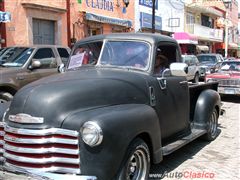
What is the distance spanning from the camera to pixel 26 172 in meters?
3.63

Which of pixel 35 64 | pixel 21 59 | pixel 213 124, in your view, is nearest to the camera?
pixel 213 124

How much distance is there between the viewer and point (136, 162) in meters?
4.43

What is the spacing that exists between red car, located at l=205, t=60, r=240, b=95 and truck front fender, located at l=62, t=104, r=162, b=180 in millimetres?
9602

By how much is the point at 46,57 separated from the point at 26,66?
0.87 meters

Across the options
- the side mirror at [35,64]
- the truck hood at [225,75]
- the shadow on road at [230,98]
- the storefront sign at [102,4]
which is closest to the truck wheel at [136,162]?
the side mirror at [35,64]

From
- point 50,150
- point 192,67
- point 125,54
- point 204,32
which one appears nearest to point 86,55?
point 125,54

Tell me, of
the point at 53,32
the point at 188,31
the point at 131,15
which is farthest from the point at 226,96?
the point at 188,31

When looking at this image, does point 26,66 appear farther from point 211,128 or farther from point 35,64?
point 211,128

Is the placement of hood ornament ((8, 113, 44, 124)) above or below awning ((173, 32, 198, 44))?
below

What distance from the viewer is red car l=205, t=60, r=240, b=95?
1324cm

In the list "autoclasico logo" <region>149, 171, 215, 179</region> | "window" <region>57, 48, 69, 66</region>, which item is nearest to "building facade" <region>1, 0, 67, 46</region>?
"window" <region>57, 48, 69, 66</region>

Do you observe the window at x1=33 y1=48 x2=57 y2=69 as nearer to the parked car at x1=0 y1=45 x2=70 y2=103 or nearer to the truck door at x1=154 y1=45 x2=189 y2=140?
the parked car at x1=0 y1=45 x2=70 y2=103

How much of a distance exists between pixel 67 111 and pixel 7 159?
83 centimetres

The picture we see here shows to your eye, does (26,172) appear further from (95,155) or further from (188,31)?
(188,31)
